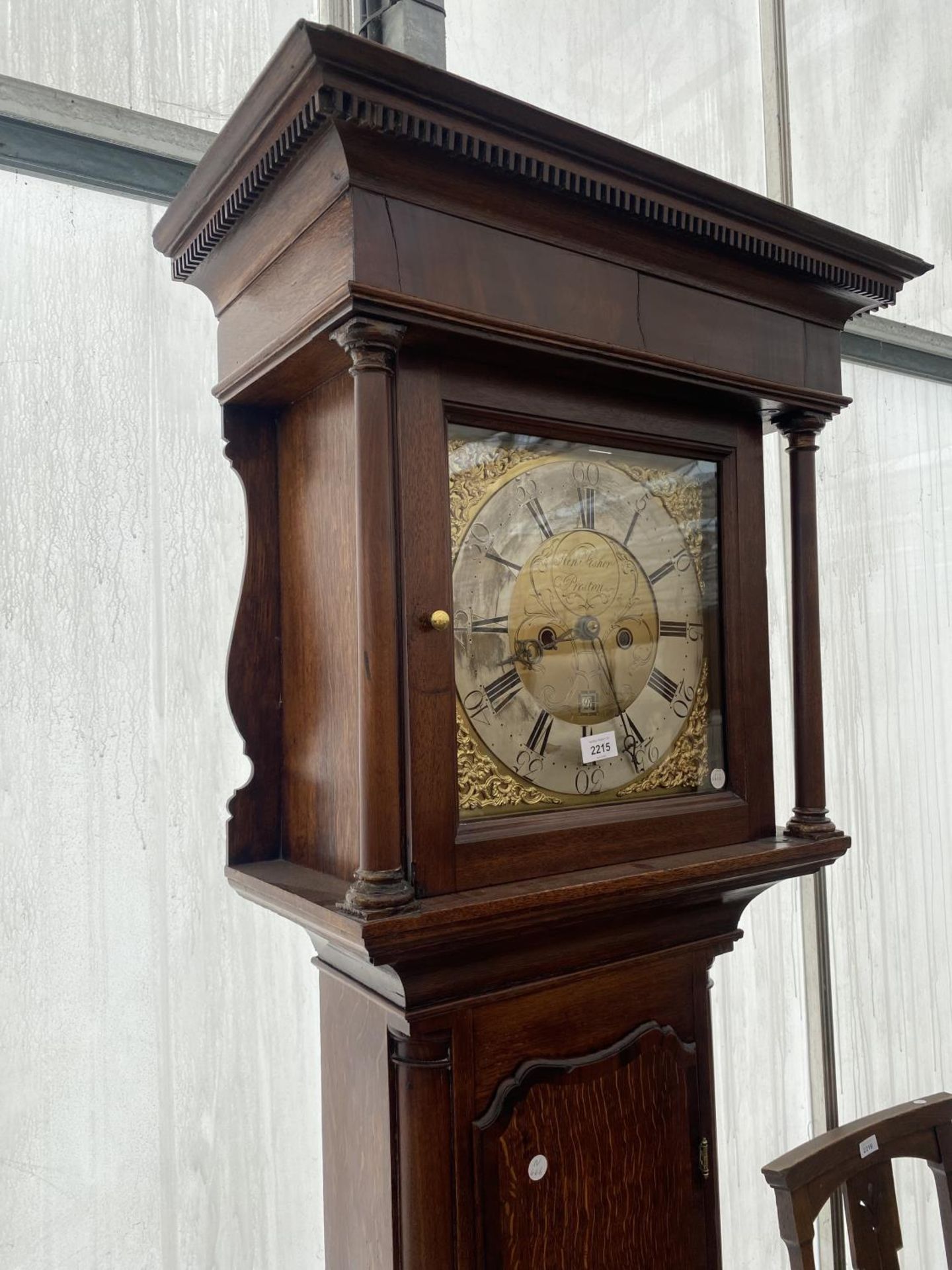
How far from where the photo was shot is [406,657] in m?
0.92

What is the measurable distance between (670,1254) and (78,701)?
37.6 inches

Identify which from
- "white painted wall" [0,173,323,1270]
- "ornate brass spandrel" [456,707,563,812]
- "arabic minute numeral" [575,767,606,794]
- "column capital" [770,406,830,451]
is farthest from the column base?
"column capital" [770,406,830,451]

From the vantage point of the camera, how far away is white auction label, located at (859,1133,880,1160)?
4.03ft

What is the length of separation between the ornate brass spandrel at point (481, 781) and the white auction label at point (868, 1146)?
65 cm

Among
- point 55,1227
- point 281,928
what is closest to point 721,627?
point 281,928

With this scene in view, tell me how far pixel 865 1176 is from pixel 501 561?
0.91m

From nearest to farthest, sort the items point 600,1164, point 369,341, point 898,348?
point 369,341, point 600,1164, point 898,348

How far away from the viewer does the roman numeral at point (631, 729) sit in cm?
110

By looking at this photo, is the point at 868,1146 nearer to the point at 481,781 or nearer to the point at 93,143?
the point at 481,781

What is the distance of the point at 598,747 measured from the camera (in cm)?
A: 108

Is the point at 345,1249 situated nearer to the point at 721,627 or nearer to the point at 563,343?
the point at 721,627

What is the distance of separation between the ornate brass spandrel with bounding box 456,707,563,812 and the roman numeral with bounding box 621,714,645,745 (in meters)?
0.14

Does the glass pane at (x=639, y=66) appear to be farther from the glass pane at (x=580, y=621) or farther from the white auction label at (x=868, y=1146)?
the white auction label at (x=868, y=1146)

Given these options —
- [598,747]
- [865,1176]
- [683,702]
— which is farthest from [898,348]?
[865,1176]
